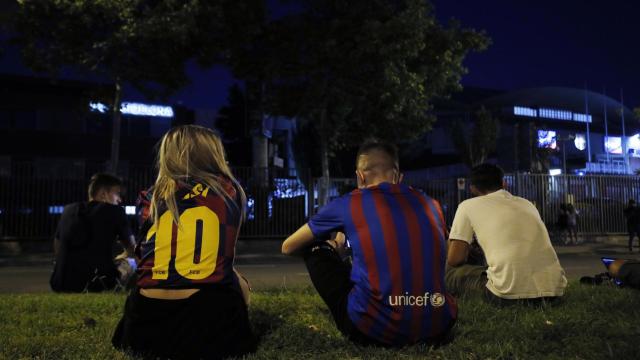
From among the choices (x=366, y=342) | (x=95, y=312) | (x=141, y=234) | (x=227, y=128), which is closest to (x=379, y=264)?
(x=366, y=342)

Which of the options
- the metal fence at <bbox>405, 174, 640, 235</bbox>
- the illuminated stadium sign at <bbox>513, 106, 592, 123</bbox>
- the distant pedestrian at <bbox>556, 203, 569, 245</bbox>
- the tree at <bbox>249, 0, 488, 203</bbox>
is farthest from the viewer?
the illuminated stadium sign at <bbox>513, 106, 592, 123</bbox>

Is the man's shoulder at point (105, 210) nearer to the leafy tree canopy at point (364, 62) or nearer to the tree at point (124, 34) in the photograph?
the tree at point (124, 34)

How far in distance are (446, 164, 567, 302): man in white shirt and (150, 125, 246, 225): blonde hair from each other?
1910 millimetres

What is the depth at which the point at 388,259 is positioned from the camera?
2848mm

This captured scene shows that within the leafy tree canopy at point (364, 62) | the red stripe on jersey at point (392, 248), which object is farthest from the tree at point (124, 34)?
the red stripe on jersey at point (392, 248)

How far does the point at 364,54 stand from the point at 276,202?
6.09 meters

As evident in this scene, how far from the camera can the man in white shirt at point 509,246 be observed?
4090 millimetres

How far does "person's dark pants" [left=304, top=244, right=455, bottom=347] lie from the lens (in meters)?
3.11

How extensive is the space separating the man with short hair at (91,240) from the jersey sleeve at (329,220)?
315 cm

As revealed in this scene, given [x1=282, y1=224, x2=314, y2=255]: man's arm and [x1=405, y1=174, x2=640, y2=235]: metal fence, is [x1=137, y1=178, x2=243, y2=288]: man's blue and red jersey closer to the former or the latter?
[x1=282, y1=224, x2=314, y2=255]: man's arm

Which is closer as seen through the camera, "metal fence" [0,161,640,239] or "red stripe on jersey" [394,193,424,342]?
"red stripe on jersey" [394,193,424,342]

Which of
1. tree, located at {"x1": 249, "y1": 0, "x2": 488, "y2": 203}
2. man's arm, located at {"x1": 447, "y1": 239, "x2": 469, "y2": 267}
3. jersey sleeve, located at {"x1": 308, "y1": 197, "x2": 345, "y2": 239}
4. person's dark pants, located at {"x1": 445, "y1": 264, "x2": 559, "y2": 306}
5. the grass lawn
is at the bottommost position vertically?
the grass lawn

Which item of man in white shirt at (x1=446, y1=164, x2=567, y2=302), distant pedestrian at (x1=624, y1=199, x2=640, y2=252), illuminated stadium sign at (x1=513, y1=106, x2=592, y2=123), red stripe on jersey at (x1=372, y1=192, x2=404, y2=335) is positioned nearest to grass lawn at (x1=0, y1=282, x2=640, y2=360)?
man in white shirt at (x1=446, y1=164, x2=567, y2=302)

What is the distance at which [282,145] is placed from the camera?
145 ft
